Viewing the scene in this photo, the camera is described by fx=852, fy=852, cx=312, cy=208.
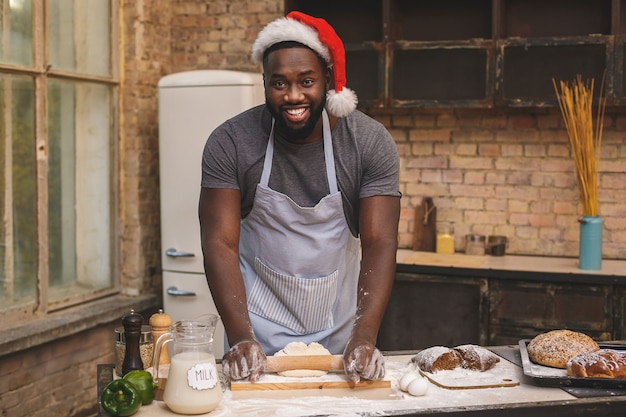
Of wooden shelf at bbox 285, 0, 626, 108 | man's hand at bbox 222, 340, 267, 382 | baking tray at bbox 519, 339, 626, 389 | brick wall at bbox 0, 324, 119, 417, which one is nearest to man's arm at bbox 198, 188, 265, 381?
man's hand at bbox 222, 340, 267, 382

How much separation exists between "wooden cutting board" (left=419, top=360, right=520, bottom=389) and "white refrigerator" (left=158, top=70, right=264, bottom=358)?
2.58 m

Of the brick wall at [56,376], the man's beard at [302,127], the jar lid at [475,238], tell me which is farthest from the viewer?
the jar lid at [475,238]

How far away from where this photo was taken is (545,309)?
15.2 feet

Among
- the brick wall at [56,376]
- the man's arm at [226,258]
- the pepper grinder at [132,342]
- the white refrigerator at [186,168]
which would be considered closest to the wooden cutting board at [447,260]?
the white refrigerator at [186,168]

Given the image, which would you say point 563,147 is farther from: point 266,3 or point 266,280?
point 266,280

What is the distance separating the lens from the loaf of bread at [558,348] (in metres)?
2.53

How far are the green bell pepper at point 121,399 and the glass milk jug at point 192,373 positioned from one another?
0.09 m

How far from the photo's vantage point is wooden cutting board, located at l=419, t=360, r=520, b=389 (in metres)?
2.45

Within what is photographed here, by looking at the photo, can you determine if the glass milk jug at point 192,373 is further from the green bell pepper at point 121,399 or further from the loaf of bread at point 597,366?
the loaf of bread at point 597,366

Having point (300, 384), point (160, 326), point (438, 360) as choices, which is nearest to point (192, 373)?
point (300, 384)

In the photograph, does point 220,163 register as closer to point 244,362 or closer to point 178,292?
point 244,362

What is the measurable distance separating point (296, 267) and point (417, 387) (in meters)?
0.75

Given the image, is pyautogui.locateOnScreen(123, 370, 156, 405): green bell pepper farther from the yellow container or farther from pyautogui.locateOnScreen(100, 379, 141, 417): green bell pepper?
the yellow container

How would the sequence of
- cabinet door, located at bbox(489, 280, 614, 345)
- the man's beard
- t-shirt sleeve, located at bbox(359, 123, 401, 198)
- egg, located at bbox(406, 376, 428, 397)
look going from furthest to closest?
cabinet door, located at bbox(489, 280, 614, 345)
t-shirt sleeve, located at bbox(359, 123, 401, 198)
the man's beard
egg, located at bbox(406, 376, 428, 397)
